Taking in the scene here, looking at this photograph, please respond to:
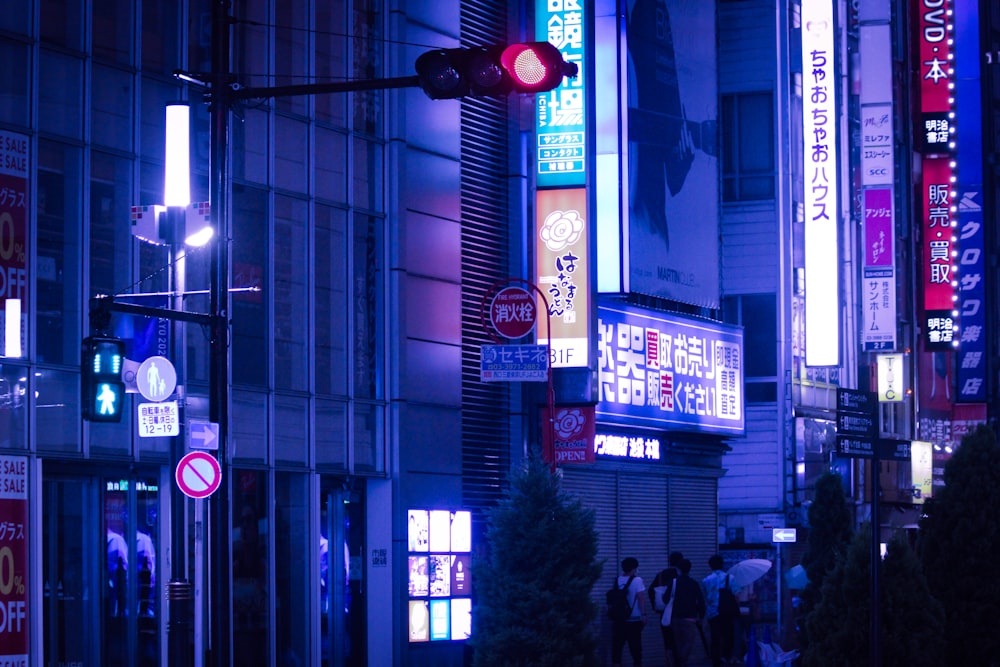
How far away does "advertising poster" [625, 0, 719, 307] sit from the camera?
104 ft

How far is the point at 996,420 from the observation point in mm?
54469

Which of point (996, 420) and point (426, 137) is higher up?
point (426, 137)

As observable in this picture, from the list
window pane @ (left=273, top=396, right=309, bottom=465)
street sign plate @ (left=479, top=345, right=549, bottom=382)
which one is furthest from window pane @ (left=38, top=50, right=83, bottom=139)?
street sign plate @ (left=479, top=345, right=549, bottom=382)

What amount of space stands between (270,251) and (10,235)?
469 centimetres

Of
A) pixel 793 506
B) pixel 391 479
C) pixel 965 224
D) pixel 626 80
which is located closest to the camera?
pixel 391 479

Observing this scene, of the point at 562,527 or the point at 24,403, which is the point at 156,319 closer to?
the point at 24,403

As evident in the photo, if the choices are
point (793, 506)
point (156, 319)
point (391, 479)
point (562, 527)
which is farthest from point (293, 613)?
point (793, 506)

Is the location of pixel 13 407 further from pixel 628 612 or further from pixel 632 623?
pixel 632 623

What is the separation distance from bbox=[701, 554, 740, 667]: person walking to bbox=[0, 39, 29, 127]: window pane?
14986 mm

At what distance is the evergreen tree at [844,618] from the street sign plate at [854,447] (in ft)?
3.51

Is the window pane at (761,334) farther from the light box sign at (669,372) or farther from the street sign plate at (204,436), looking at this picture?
the street sign plate at (204,436)

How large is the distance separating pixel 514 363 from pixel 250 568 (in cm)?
488

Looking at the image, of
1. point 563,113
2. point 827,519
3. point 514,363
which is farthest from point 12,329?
point 827,519

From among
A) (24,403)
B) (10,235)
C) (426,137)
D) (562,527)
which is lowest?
(562,527)
